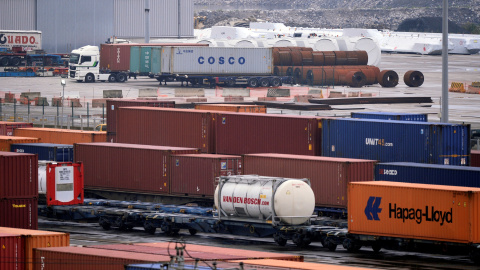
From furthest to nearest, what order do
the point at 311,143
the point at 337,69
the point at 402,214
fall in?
the point at 337,69
the point at 311,143
the point at 402,214

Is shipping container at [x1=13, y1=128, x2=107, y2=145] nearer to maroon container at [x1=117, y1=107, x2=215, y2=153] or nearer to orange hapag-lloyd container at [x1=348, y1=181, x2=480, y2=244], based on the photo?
maroon container at [x1=117, y1=107, x2=215, y2=153]

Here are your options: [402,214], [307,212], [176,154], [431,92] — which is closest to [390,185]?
[402,214]

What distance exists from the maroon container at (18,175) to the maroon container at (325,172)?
1059 centimetres

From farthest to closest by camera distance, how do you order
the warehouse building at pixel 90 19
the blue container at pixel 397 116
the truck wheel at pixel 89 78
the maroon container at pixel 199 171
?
the warehouse building at pixel 90 19
the truck wheel at pixel 89 78
the blue container at pixel 397 116
the maroon container at pixel 199 171

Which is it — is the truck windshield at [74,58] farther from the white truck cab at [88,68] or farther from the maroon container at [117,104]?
the maroon container at [117,104]

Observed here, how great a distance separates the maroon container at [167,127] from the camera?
4684 cm

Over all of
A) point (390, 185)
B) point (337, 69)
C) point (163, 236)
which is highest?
point (337, 69)

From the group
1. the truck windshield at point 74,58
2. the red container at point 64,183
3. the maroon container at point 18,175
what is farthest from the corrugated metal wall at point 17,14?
the maroon container at point 18,175

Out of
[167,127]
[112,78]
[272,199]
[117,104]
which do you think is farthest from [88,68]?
[272,199]

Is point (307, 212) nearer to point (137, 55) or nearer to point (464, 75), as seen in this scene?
point (137, 55)

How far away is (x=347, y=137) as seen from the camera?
139ft

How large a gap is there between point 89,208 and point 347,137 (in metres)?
13.0

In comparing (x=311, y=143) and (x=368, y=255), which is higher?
(x=311, y=143)

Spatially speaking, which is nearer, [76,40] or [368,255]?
[368,255]
